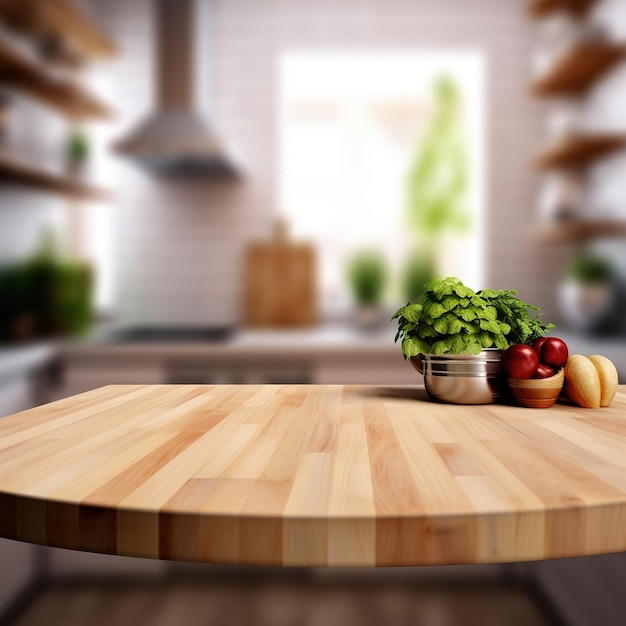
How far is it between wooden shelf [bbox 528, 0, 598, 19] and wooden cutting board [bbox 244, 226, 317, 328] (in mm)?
1600

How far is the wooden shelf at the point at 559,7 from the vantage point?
3252 mm

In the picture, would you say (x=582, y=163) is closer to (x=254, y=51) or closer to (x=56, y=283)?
(x=254, y=51)

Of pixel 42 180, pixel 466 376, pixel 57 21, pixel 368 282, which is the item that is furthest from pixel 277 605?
pixel 57 21

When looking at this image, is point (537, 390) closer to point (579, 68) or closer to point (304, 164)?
point (579, 68)

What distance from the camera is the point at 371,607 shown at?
7.69ft

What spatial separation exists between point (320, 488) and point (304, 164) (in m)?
3.34

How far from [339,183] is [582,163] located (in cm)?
129

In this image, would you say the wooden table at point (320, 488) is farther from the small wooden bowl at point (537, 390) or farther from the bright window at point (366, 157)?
the bright window at point (366, 157)

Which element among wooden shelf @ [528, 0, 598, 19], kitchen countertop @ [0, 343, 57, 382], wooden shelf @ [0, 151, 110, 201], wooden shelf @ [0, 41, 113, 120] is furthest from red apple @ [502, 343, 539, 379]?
wooden shelf @ [528, 0, 598, 19]

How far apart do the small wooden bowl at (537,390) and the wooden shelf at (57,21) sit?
2.60 meters

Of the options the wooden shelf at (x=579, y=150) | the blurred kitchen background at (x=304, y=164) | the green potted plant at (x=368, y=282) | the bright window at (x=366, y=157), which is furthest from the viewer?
the bright window at (x=366, y=157)

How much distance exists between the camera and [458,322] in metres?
1.17

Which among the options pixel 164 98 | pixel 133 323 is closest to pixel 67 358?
pixel 133 323

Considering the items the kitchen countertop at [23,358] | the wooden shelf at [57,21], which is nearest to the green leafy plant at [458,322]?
the kitchen countertop at [23,358]
